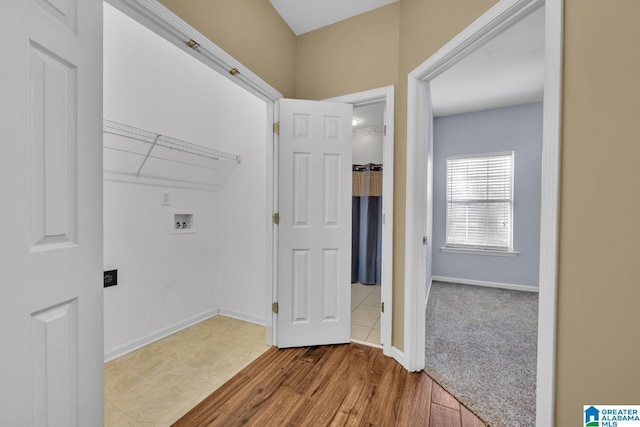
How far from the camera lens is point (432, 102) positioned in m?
3.58

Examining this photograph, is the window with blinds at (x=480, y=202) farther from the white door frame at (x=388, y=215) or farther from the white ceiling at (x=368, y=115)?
the white door frame at (x=388, y=215)

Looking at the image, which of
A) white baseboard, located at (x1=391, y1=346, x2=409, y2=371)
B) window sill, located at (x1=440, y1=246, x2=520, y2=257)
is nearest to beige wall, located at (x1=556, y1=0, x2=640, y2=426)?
white baseboard, located at (x1=391, y1=346, x2=409, y2=371)

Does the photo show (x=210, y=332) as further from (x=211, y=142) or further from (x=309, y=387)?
(x=211, y=142)

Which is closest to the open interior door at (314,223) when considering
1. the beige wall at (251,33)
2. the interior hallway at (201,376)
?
the interior hallway at (201,376)

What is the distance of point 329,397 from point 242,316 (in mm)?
1369

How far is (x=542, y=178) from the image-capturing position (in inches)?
37.3

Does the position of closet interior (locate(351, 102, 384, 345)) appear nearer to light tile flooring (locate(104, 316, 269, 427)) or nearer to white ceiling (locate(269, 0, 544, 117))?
white ceiling (locate(269, 0, 544, 117))

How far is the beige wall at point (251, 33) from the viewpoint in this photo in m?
1.38

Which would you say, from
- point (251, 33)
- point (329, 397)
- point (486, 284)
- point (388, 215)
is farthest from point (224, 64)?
point (486, 284)

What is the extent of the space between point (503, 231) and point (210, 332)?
4.31 m

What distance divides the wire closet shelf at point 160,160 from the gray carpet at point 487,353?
2.56 metres

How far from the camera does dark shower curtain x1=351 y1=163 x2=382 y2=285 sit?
3.97m

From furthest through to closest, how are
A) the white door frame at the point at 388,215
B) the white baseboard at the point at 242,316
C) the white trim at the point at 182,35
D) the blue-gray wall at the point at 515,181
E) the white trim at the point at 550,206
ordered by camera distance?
the blue-gray wall at the point at 515,181, the white baseboard at the point at 242,316, the white door frame at the point at 388,215, the white trim at the point at 182,35, the white trim at the point at 550,206

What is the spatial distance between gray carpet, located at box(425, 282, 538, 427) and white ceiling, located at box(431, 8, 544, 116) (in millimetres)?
2488
